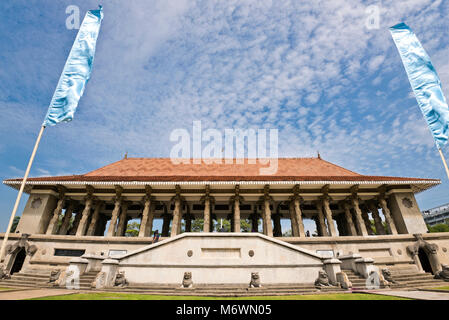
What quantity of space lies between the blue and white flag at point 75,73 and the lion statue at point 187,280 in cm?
762

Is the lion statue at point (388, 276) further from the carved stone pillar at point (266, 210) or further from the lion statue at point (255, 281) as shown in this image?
the carved stone pillar at point (266, 210)

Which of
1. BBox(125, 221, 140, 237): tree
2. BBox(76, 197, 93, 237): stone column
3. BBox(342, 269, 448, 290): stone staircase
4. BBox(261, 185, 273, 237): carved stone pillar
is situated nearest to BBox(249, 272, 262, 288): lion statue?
BBox(342, 269, 448, 290): stone staircase

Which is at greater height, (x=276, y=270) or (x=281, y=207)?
(x=281, y=207)

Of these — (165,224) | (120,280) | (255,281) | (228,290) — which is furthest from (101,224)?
(255,281)

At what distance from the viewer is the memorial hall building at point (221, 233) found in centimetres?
911

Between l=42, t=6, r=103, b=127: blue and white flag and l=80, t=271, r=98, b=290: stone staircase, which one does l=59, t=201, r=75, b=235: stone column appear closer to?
l=80, t=271, r=98, b=290: stone staircase

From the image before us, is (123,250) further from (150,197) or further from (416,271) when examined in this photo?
(416,271)

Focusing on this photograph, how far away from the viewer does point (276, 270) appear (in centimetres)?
912

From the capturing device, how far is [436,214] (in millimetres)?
68875

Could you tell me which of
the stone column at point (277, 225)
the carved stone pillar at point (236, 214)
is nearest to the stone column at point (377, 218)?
the stone column at point (277, 225)

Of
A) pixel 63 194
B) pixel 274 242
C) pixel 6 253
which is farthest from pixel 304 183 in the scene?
pixel 6 253

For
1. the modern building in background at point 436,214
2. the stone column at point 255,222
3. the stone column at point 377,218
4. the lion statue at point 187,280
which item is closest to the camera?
the lion statue at point 187,280
